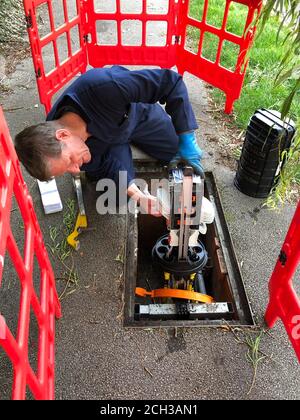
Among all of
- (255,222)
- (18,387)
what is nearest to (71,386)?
(18,387)

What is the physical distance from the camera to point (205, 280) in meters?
2.75

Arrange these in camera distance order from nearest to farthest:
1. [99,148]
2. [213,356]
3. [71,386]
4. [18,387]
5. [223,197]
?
[18,387] → [71,386] → [213,356] → [99,148] → [223,197]

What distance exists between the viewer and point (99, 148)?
245 centimetres

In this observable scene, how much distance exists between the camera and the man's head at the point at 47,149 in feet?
5.95

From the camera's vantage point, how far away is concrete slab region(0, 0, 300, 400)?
1814 millimetres

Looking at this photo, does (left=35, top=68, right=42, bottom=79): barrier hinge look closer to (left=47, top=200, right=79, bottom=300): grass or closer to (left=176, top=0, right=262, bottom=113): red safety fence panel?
(left=47, top=200, right=79, bottom=300): grass

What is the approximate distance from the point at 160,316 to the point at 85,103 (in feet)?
4.17

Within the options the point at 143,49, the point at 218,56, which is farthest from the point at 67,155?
the point at 143,49

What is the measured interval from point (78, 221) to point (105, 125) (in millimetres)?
690

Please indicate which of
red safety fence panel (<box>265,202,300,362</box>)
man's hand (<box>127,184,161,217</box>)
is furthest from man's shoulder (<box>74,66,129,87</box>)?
red safety fence panel (<box>265,202,300,362</box>)

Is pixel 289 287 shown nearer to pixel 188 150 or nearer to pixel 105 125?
pixel 188 150

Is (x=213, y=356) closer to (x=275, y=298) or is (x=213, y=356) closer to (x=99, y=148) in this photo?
(x=275, y=298)

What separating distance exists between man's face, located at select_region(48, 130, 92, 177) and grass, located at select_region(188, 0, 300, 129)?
1.83 m

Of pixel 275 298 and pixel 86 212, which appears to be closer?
pixel 275 298
